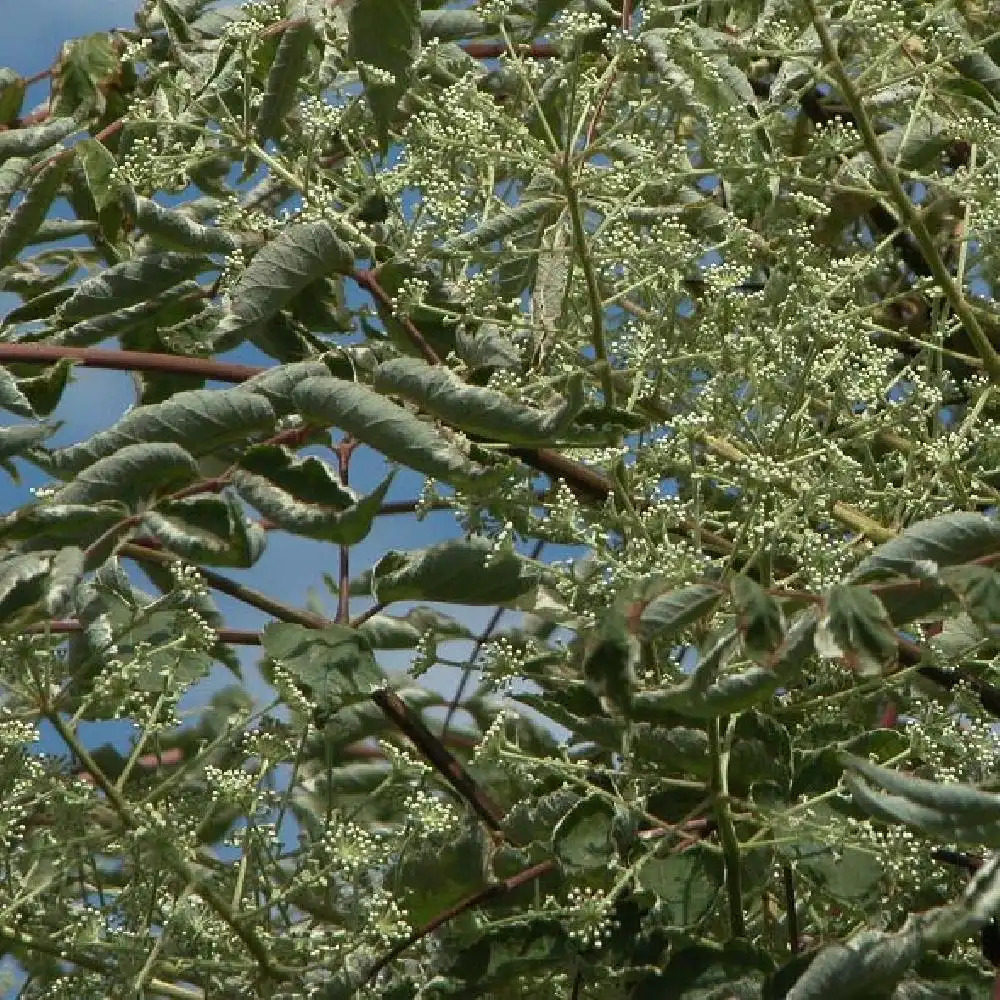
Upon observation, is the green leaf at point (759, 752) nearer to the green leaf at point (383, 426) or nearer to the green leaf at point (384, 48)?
the green leaf at point (383, 426)

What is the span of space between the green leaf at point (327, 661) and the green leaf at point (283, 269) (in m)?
0.31

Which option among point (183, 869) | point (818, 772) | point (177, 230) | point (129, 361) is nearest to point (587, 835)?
point (818, 772)

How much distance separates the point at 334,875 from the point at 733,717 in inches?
16.5

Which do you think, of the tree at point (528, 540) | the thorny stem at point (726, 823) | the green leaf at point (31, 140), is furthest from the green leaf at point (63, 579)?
the green leaf at point (31, 140)

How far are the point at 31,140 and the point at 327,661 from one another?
0.83m

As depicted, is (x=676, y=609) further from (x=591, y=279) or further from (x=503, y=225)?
(x=503, y=225)

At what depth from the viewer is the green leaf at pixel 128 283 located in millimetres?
1992

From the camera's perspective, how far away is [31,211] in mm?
2033

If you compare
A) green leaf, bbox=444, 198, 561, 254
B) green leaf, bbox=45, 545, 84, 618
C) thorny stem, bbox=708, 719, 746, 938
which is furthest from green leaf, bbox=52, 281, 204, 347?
thorny stem, bbox=708, 719, 746, 938

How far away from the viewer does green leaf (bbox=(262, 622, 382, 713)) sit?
1.68 m

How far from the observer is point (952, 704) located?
187 cm

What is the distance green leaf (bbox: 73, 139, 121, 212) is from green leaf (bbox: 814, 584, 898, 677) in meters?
1.05

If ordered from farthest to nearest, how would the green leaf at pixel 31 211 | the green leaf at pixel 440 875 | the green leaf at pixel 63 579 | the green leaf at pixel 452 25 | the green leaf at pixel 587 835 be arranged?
1. the green leaf at pixel 452 25
2. the green leaf at pixel 31 211
3. the green leaf at pixel 440 875
4. the green leaf at pixel 587 835
5. the green leaf at pixel 63 579

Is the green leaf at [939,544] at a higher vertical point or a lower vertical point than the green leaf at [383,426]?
lower
